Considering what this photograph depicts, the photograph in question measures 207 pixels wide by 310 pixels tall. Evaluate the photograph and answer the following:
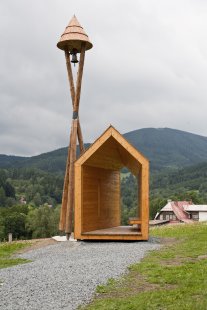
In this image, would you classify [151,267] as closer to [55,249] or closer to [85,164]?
[55,249]

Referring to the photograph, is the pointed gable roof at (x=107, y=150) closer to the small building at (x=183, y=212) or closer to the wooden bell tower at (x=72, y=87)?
the wooden bell tower at (x=72, y=87)

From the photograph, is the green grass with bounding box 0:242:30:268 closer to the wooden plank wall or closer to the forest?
the wooden plank wall

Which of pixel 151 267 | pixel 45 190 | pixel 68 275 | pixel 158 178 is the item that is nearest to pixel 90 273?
pixel 68 275

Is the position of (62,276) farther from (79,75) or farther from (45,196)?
(45,196)

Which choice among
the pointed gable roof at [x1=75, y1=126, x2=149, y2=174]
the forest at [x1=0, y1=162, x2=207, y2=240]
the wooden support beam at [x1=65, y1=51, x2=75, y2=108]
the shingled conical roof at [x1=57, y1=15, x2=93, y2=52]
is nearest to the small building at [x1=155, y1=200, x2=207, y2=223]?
the forest at [x1=0, y1=162, x2=207, y2=240]

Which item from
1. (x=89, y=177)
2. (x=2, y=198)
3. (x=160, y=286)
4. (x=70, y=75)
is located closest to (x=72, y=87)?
(x=70, y=75)

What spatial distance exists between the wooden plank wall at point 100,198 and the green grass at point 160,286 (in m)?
5.96

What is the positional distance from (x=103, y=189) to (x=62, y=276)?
11812mm

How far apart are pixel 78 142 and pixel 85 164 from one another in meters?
1.66

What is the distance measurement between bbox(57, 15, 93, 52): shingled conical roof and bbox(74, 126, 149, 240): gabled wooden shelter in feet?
14.9

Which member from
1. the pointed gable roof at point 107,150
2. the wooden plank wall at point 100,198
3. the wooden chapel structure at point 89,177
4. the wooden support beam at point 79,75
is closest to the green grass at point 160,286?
the wooden chapel structure at point 89,177

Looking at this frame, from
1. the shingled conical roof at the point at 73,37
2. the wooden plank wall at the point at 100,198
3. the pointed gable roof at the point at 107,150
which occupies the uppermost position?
the shingled conical roof at the point at 73,37

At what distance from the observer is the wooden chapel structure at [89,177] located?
17.3 m

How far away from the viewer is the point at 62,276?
9.68 m
